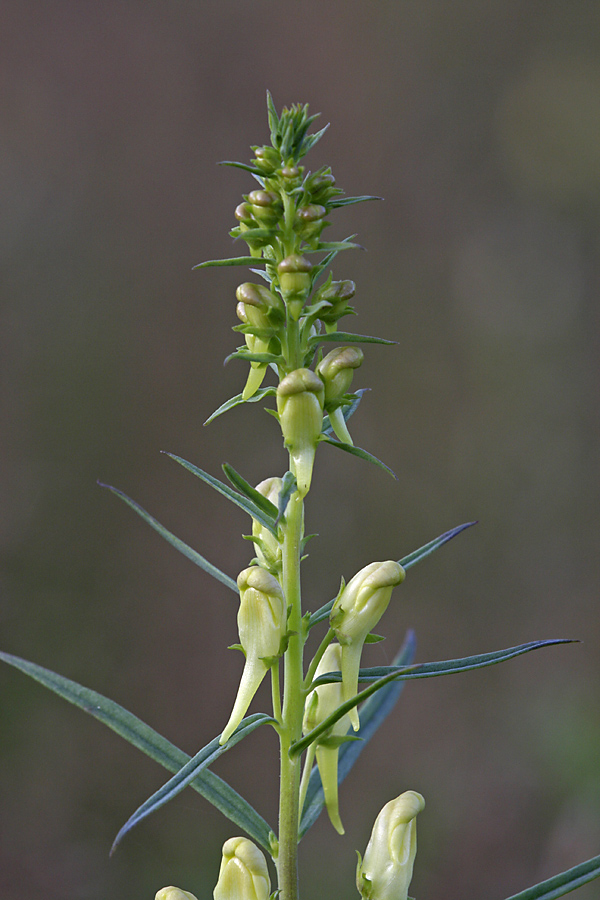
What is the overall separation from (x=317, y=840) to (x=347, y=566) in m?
1.22

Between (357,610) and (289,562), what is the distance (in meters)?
0.11

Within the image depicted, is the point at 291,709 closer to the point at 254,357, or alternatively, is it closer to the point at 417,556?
the point at 417,556

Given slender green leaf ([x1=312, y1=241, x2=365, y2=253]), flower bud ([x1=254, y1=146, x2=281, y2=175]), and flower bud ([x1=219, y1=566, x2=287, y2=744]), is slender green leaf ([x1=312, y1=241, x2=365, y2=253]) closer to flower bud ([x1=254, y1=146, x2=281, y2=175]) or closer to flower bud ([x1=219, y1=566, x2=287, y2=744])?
flower bud ([x1=254, y1=146, x2=281, y2=175])

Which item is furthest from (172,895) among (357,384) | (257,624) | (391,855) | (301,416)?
(357,384)

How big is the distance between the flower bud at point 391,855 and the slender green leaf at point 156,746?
155 millimetres

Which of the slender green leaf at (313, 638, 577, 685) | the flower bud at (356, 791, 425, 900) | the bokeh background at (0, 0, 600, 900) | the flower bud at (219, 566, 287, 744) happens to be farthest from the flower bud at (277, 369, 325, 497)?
the bokeh background at (0, 0, 600, 900)

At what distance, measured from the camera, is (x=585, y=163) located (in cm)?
419

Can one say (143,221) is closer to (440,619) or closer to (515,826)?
(440,619)

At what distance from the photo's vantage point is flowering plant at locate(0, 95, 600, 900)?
2.96 ft

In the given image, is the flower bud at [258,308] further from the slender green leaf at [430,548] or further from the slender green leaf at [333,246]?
the slender green leaf at [430,548]

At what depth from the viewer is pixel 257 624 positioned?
92cm

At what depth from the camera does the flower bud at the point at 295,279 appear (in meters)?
0.89

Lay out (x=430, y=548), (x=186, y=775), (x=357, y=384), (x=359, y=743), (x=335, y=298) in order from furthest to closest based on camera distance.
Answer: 1. (x=357, y=384)
2. (x=359, y=743)
3. (x=430, y=548)
4. (x=335, y=298)
5. (x=186, y=775)

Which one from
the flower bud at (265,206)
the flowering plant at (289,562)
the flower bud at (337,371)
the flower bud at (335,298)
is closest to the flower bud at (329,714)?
the flowering plant at (289,562)
